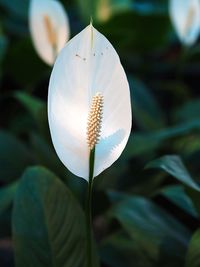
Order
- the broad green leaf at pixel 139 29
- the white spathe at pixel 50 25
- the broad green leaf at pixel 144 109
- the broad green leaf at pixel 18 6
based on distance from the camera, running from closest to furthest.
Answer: the white spathe at pixel 50 25 < the broad green leaf at pixel 144 109 < the broad green leaf at pixel 139 29 < the broad green leaf at pixel 18 6

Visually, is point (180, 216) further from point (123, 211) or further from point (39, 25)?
point (39, 25)

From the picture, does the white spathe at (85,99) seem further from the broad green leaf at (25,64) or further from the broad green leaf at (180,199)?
the broad green leaf at (25,64)

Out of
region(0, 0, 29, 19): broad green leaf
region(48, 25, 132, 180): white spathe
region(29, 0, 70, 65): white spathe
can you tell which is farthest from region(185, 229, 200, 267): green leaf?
region(0, 0, 29, 19): broad green leaf

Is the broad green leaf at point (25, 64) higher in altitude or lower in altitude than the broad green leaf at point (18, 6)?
lower

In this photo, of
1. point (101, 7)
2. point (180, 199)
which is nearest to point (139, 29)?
point (101, 7)

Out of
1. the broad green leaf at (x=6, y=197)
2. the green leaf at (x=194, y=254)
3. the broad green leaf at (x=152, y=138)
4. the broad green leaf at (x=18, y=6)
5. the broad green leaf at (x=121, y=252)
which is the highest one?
the broad green leaf at (x=18, y=6)

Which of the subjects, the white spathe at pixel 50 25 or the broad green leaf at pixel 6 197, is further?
the white spathe at pixel 50 25

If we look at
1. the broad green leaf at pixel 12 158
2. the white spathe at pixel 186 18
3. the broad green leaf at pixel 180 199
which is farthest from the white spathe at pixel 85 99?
the white spathe at pixel 186 18
